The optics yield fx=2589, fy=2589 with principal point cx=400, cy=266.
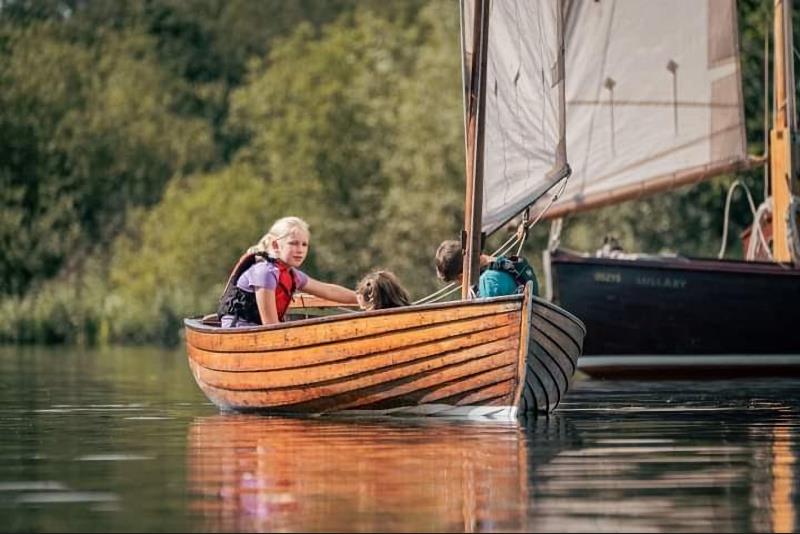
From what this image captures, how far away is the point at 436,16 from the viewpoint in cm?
5409

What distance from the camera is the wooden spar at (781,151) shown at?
29266mm

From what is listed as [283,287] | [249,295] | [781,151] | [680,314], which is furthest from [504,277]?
[781,151]

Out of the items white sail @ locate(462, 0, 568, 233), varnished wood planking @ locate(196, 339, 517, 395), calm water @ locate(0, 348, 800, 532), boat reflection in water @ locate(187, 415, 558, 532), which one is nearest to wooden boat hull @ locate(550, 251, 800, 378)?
calm water @ locate(0, 348, 800, 532)

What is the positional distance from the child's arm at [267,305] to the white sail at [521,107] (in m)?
1.74

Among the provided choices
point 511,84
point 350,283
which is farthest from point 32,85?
point 511,84

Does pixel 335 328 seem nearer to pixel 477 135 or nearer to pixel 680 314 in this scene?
pixel 477 135

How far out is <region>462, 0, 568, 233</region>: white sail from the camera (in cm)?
2045

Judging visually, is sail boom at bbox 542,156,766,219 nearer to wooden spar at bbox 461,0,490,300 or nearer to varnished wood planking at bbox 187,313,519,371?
varnished wood planking at bbox 187,313,519,371

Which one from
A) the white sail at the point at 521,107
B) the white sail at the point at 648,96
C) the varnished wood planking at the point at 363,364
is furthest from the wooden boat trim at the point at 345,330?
the white sail at the point at 648,96

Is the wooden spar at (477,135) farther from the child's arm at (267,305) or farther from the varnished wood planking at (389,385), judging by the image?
the child's arm at (267,305)

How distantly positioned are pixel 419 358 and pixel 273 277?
1.66m

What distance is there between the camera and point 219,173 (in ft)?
212

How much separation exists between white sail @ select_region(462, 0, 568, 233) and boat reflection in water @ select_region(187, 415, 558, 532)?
237cm

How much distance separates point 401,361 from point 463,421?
636 millimetres
